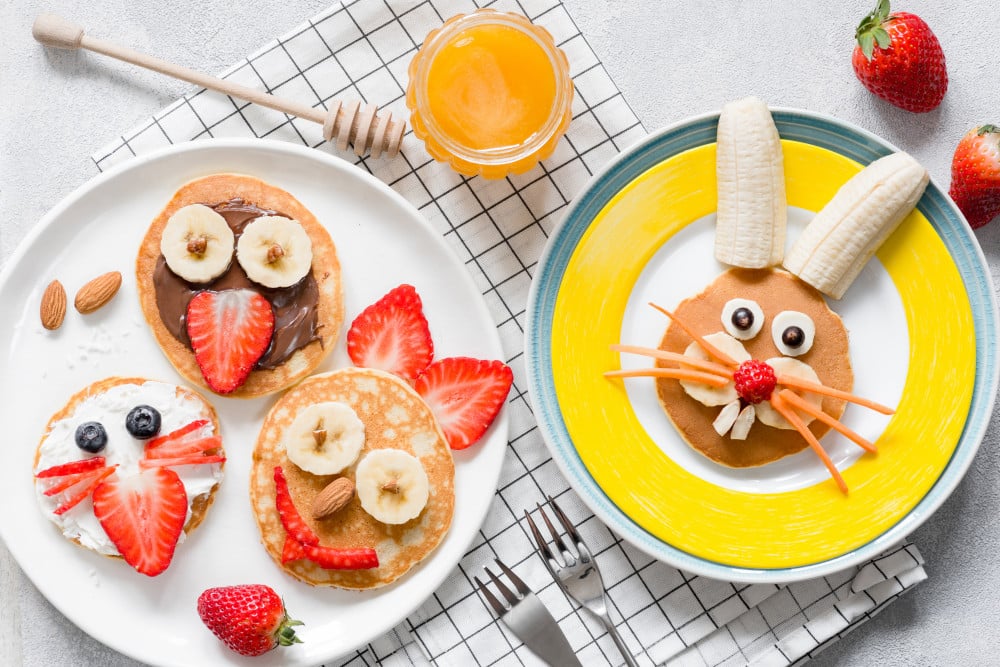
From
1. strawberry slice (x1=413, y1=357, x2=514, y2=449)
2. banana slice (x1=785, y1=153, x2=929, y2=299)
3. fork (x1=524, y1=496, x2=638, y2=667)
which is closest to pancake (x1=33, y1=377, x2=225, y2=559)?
strawberry slice (x1=413, y1=357, x2=514, y2=449)

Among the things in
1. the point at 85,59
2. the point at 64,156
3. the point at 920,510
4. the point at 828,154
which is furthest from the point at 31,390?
the point at 920,510

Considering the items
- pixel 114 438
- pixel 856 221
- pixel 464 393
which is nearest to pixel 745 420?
pixel 856 221

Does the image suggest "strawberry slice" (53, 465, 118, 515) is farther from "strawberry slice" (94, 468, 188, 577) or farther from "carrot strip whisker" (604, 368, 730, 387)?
"carrot strip whisker" (604, 368, 730, 387)

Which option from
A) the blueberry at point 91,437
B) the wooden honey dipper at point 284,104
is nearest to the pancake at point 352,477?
the blueberry at point 91,437

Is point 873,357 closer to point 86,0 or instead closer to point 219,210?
point 219,210

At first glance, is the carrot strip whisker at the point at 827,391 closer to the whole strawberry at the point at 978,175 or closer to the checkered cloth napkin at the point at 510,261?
the checkered cloth napkin at the point at 510,261
